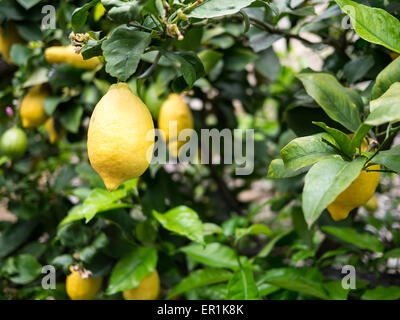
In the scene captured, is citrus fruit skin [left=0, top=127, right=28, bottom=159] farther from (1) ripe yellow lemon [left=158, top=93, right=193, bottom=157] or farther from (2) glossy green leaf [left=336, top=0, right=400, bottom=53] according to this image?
(2) glossy green leaf [left=336, top=0, right=400, bottom=53]

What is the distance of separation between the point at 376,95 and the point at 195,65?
0.68 ft

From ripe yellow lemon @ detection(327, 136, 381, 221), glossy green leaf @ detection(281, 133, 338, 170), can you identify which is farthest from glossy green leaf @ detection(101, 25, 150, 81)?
ripe yellow lemon @ detection(327, 136, 381, 221)

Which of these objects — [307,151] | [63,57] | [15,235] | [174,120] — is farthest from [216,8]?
[15,235]

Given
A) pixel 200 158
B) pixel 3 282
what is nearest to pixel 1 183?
pixel 3 282

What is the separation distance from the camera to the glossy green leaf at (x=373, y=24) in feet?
1.44

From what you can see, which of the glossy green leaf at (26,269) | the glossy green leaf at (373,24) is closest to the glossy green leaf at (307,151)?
the glossy green leaf at (373,24)

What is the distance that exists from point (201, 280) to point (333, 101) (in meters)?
0.39

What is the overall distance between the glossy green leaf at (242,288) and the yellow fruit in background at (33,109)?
0.52 m

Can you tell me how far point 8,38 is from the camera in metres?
0.92

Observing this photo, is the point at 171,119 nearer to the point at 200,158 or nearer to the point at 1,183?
the point at 200,158

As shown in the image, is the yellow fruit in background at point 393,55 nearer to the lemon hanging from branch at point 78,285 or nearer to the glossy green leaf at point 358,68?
the glossy green leaf at point 358,68

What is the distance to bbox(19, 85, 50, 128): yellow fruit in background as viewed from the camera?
2.82ft

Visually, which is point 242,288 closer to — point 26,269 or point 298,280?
point 298,280

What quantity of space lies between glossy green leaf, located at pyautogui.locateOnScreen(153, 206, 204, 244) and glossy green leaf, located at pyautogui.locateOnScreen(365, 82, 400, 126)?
1.05 feet
